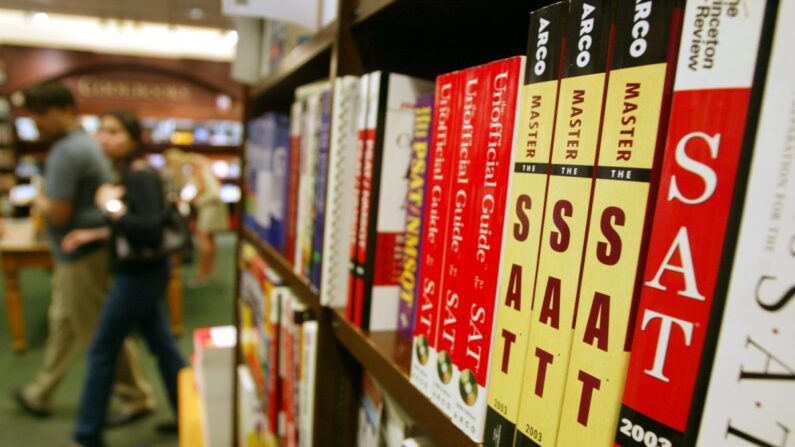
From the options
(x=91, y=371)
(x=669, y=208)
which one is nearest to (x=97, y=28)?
(x=91, y=371)

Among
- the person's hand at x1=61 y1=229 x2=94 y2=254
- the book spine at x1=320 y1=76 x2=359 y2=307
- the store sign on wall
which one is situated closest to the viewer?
the book spine at x1=320 y1=76 x2=359 y2=307

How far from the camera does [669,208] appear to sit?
0.89 feet

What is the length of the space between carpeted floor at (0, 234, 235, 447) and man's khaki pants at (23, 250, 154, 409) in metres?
0.12

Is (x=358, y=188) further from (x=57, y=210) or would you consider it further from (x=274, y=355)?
(x=57, y=210)

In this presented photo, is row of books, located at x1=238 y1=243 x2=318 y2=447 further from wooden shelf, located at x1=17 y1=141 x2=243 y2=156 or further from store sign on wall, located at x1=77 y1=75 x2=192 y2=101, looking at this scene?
store sign on wall, located at x1=77 y1=75 x2=192 y2=101

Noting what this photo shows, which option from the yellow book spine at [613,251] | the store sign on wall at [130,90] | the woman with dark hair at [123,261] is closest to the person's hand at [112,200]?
the woman with dark hair at [123,261]

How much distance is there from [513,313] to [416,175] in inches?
10.0

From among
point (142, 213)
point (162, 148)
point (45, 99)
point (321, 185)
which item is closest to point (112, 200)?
point (142, 213)

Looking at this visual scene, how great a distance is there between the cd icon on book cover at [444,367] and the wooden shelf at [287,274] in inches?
12.2

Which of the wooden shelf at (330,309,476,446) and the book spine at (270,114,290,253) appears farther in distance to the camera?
the book spine at (270,114,290,253)

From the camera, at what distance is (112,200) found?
2098 mm

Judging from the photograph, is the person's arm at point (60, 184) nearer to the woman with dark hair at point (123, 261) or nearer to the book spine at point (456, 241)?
the woman with dark hair at point (123, 261)

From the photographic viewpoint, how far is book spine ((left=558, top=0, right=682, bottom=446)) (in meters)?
0.28

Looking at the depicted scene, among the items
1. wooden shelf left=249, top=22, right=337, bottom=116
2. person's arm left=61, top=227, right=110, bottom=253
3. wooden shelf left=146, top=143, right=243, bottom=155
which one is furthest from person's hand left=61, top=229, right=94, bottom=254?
wooden shelf left=146, top=143, right=243, bottom=155
